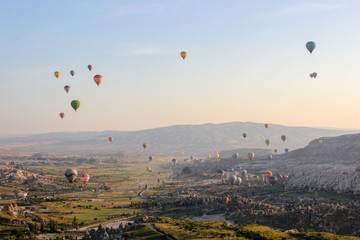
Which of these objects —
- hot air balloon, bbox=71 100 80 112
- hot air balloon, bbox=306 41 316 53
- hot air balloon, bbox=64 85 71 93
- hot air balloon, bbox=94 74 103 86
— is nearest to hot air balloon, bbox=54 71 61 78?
hot air balloon, bbox=64 85 71 93

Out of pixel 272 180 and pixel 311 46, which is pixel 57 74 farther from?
pixel 311 46

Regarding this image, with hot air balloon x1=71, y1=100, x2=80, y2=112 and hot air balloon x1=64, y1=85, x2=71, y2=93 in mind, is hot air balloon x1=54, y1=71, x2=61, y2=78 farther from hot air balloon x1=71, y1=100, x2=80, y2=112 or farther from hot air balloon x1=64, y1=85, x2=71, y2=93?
hot air balloon x1=71, y1=100, x2=80, y2=112

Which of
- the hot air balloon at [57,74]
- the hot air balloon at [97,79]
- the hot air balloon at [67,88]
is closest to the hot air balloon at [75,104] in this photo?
the hot air balloon at [97,79]

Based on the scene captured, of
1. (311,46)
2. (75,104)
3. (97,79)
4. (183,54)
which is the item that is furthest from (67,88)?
(311,46)

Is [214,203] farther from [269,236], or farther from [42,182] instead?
[42,182]

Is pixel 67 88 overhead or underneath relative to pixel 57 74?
underneath

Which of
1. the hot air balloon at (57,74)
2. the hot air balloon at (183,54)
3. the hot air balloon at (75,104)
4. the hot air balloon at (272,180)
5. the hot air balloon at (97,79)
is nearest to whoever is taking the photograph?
the hot air balloon at (97,79)

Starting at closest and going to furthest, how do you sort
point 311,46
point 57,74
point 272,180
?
1. point 311,46
2. point 272,180
3. point 57,74

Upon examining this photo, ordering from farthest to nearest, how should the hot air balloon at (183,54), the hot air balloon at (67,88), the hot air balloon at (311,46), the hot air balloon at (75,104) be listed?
the hot air balloon at (183,54) < the hot air balloon at (67,88) < the hot air balloon at (75,104) < the hot air balloon at (311,46)

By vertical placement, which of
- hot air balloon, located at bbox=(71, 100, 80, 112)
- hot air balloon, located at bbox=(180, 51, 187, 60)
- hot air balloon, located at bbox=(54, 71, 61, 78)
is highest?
hot air balloon, located at bbox=(180, 51, 187, 60)

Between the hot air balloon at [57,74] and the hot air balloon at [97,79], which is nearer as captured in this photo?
the hot air balloon at [97,79]

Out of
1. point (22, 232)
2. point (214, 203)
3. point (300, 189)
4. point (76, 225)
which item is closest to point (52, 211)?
point (76, 225)

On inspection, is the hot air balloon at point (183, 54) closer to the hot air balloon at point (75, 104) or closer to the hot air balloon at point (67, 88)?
the hot air balloon at point (75, 104)
